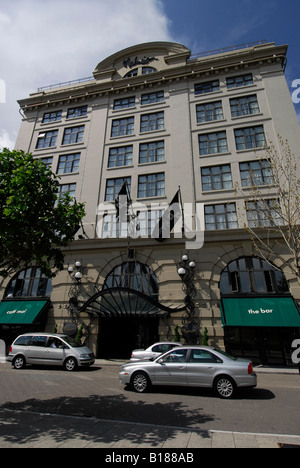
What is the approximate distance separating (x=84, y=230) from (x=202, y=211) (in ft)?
29.8

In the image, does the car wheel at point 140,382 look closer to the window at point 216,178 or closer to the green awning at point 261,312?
the green awning at point 261,312

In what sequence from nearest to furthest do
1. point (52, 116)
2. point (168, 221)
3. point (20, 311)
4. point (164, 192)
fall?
point (20, 311), point (168, 221), point (164, 192), point (52, 116)

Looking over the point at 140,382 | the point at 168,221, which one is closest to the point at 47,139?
the point at 168,221

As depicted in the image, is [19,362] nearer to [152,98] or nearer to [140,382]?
[140,382]

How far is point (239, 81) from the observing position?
2208 cm

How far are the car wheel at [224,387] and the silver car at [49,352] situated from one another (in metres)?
7.19

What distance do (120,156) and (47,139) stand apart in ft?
28.6

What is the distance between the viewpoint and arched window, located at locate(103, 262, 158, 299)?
656 inches

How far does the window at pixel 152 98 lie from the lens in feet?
77.1

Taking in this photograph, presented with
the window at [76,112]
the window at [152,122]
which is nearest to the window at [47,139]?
the window at [76,112]

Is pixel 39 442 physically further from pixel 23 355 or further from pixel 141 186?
pixel 141 186

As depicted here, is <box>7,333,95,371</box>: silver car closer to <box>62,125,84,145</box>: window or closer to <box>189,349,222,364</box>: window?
<box>189,349,222,364</box>: window

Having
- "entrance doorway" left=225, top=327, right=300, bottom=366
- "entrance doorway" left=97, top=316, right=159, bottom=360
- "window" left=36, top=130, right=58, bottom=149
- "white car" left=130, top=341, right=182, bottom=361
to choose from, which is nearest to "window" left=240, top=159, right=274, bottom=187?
"entrance doorway" left=225, top=327, right=300, bottom=366

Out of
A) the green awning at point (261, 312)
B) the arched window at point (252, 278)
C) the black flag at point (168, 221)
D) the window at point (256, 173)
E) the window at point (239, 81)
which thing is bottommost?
the green awning at point (261, 312)
